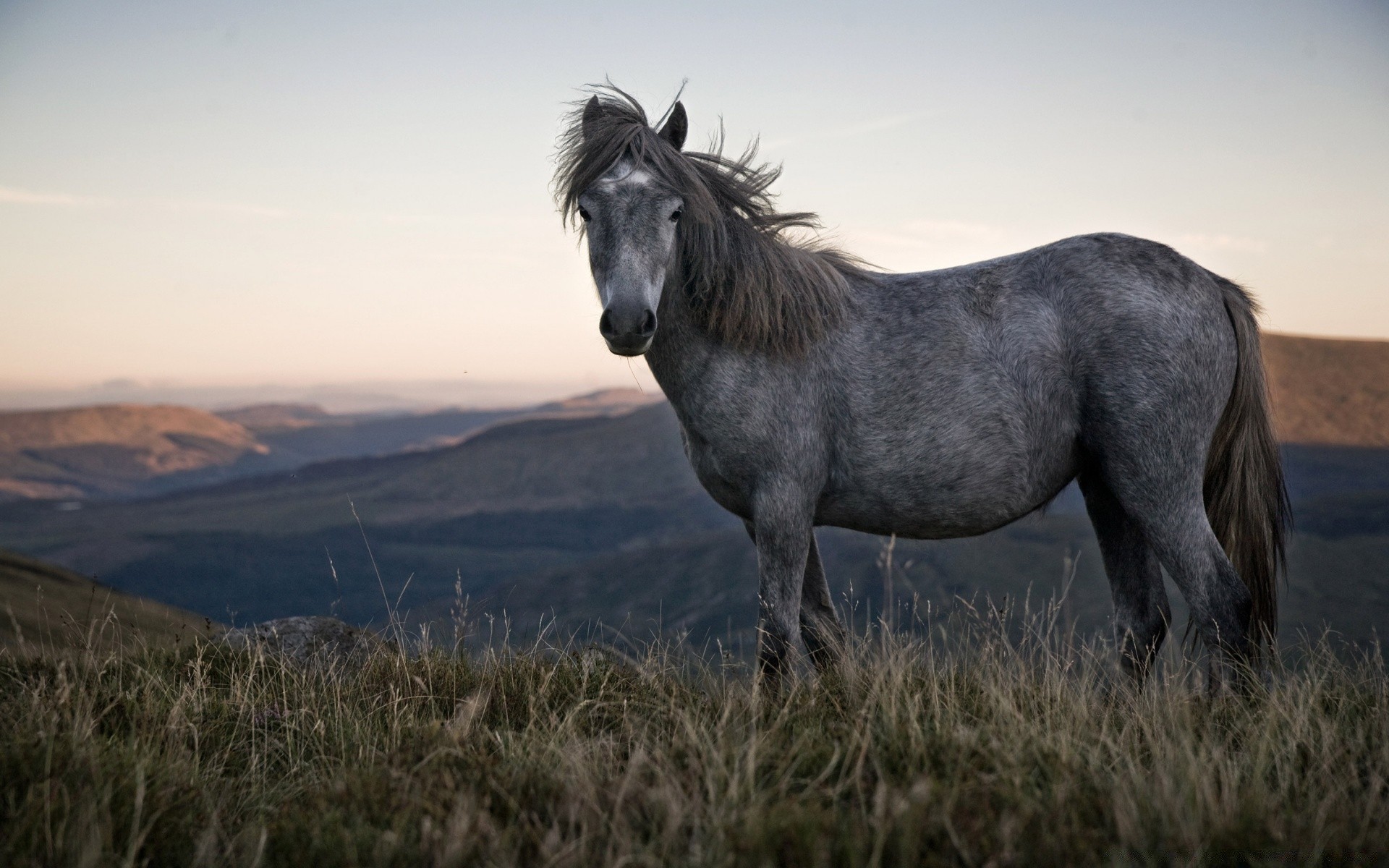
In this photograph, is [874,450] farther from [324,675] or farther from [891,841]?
[324,675]

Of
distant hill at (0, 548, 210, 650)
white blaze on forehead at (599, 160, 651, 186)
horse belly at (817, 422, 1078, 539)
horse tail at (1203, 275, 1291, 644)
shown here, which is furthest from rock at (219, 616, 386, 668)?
horse tail at (1203, 275, 1291, 644)

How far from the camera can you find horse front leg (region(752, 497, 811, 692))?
4.65 meters

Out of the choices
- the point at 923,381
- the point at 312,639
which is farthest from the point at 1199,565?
the point at 312,639

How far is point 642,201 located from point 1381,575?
131 metres

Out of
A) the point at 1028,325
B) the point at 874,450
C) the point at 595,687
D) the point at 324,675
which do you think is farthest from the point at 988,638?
the point at 324,675

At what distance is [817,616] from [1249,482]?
8.80ft

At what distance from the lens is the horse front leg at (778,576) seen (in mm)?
4652

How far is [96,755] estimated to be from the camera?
3223 mm

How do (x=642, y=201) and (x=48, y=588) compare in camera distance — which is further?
(x=48, y=588)

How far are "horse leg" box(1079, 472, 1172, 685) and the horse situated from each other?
1.14 feet

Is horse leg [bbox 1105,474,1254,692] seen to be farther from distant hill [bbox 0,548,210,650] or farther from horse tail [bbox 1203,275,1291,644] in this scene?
Answer: distant hill [bbox 0,548,210,650]

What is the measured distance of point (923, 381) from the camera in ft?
16.1

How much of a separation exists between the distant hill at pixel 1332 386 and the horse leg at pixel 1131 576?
498 feet

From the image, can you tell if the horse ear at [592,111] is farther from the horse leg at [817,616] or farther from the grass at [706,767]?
the grass at [706,767]
